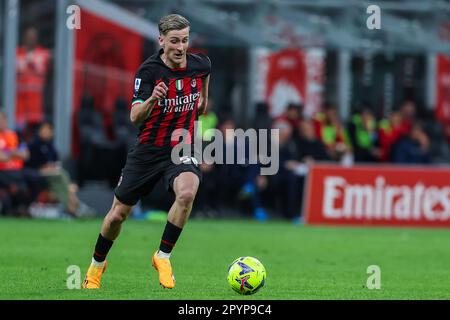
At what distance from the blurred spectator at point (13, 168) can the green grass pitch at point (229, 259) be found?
1042 mm

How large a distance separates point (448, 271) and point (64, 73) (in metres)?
11.7

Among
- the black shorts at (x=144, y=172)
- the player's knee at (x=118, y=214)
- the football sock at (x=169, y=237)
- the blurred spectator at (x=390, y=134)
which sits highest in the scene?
the blurred spectator at (x=390, y=134)

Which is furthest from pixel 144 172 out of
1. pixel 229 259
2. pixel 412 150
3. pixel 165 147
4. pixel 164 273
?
pixel 412 150

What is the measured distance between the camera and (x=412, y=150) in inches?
897

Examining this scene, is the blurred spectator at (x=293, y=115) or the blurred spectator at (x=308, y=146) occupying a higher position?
the blurred spectator at (x=293, y=115)

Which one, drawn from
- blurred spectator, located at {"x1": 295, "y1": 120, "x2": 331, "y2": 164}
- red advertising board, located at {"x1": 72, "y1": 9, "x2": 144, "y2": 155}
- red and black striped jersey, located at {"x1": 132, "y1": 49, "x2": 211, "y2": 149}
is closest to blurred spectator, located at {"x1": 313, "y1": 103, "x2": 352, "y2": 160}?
blurred spectator, located at {"x1": 295, "y1": 120, "x2": 331, "y2": 164}

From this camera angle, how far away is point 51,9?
22328mm

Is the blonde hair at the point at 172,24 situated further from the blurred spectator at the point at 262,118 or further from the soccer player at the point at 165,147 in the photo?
the blurred spectator at the point at 262,118

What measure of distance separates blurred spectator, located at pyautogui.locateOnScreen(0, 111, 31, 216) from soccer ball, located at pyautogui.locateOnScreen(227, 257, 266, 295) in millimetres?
11343

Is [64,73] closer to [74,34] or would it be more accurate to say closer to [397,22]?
[74,34]

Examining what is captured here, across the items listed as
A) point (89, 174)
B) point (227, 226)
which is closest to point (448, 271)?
point (227, 226)

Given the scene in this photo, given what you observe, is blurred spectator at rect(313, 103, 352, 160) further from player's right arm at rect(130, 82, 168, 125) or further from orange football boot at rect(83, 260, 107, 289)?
player's right arm at rect(130, 82, 168, 125)

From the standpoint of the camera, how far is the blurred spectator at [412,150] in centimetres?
2278

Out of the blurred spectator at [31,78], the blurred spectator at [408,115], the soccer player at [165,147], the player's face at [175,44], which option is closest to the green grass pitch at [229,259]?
the soccer player at [165,147]
